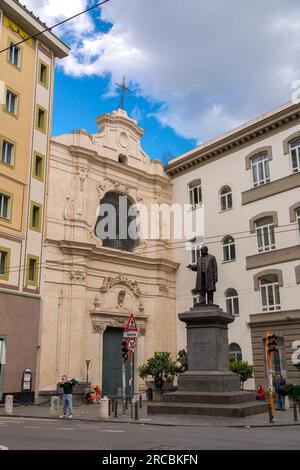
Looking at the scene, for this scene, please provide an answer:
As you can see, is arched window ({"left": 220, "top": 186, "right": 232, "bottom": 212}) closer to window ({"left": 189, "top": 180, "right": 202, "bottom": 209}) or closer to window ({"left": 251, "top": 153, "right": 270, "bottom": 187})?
window ({"left": 189, "top": 180, "right": 202, "bottom": 209})

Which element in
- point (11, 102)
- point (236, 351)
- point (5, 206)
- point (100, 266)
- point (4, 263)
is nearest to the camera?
point (4, 263)

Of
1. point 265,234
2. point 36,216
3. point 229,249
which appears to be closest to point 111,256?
point 36,216

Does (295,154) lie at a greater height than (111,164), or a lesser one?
lesser

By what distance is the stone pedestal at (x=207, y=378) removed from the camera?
18188 mm

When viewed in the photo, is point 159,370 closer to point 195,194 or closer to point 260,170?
A: point 195,194

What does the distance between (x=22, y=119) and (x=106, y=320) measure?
13973mm

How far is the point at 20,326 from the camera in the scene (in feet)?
92.1

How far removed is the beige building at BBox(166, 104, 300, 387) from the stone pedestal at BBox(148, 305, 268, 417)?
11622 millimetres

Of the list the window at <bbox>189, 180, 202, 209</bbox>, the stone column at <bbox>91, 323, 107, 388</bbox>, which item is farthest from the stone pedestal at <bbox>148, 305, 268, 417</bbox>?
the window at <bbox>189, 180, 202, 209</bbox>

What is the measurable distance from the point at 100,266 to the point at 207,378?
1716cm

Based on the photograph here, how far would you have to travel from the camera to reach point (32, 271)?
30.0 meters

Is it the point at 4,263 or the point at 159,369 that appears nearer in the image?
the point at 4,263

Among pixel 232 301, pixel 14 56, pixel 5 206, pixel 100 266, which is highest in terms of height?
pixel 14 56

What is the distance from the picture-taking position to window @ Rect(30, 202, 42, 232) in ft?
100
